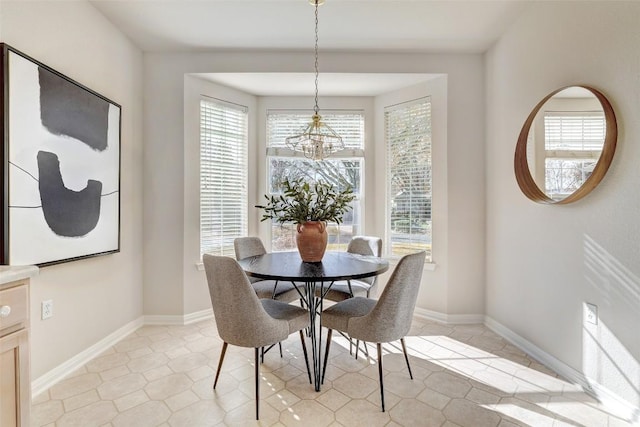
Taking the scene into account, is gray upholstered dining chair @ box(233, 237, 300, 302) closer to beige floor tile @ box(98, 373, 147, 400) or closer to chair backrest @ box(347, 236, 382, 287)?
chair backrest @ box(347, 236, 382, 287)

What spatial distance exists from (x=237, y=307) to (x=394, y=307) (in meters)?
0.91

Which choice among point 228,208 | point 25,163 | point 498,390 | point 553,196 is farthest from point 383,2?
point 498,390

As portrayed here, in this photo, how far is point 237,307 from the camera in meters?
1.75

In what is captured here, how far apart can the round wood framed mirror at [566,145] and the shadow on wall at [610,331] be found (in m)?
0.41

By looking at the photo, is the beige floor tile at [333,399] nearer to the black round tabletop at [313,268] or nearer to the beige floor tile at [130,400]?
the black round tabletop at [313,268]

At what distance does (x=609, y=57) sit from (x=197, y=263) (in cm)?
363

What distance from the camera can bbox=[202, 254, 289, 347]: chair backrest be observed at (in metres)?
1.72

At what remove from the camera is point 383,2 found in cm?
246

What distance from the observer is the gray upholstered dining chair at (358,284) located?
2.63 metres

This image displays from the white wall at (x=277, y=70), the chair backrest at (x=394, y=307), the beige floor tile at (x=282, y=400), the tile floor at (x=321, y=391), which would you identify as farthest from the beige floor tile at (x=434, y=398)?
the white wall at (x=277, y=70)

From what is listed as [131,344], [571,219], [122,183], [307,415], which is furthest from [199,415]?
[571,219]

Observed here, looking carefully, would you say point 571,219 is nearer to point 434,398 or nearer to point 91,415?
point 434,398

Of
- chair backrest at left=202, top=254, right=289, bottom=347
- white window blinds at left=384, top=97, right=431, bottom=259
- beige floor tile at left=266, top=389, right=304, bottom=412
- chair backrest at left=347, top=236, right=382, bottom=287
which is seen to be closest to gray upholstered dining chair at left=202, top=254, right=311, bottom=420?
chair backrest at left=202, top=254, right=289, bottom=347

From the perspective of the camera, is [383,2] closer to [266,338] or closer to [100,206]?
[266,338]
